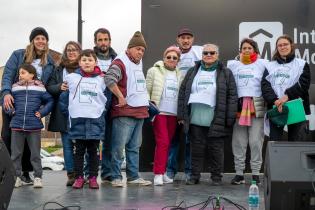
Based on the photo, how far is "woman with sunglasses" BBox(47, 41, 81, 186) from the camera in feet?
17.3

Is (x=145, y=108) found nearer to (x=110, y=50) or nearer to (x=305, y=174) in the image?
(x=110, y=50)

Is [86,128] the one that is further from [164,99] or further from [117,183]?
[164,99]

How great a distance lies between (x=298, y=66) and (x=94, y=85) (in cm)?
219

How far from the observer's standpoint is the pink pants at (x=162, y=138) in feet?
17.6

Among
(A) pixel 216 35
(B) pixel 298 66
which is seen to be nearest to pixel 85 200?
(B) pixel 298 66

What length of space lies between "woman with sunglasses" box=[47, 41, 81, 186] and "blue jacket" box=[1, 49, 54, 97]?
79 millimetres

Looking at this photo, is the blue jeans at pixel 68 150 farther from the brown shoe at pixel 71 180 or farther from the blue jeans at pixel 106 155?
the blue jeans at pixel 106 155

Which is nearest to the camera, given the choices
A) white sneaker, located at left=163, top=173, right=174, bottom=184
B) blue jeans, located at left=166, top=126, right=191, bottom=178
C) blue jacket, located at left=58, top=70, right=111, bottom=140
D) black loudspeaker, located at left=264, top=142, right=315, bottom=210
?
black loudspeaker, located at left=264, top=142, right=315, bottom=210

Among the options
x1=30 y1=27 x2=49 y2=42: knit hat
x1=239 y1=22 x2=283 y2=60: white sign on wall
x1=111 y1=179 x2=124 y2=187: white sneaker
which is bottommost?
x1=111 y1=179 x2=124 y2=187: white sneaker

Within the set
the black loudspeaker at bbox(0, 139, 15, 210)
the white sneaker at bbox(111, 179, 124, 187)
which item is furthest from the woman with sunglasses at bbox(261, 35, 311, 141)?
the black loudspeaker at bbox(0, 139, 15, 210)

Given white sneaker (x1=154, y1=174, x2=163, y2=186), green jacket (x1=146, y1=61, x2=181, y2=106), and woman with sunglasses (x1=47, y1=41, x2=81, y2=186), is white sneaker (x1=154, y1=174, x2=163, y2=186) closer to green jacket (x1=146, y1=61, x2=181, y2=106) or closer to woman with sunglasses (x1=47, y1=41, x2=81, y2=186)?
green jacket (x1=146, y1=61, x2=181, y2=106)

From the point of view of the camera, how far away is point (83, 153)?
509 cm

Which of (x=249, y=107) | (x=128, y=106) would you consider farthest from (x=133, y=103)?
(x=249, y=107)

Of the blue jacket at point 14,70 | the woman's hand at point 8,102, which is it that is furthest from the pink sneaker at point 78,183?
the blue jacket at point 14,70
